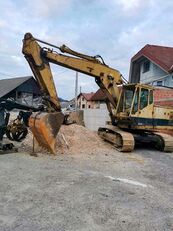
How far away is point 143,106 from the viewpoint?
38.2ft

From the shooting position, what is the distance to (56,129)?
30.7ft

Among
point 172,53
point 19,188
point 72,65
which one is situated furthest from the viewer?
point 172,53

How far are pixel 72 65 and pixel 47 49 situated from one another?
113 cm

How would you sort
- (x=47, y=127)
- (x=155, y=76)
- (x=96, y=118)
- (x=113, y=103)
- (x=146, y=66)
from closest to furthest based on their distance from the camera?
(x=47, y=127) < (x=113, y=103) < (x=96, y=118) < (x=155, y=76) < (x=146, y=66)

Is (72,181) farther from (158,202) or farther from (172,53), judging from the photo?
(172,53)

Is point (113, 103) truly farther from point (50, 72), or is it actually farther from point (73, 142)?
point (50, 72)

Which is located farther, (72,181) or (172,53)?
(172,53)

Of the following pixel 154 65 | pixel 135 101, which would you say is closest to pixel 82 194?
pixel 135 101

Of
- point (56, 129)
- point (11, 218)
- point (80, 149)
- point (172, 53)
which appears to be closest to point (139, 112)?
point (80, 149)

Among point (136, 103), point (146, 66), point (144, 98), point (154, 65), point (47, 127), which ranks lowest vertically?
point (47, 127)

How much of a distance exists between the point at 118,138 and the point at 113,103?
1.51 meters

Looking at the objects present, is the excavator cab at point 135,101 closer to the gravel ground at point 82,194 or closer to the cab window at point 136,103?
the cab window at point 136,103

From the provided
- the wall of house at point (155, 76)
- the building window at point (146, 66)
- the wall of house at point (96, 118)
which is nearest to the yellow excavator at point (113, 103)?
the wall of house at point (96, 118)

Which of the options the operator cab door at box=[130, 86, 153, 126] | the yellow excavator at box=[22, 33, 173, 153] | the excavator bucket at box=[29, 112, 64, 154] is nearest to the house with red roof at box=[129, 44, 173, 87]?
the yellow excavator at box=[22, 33, 173, 153]
